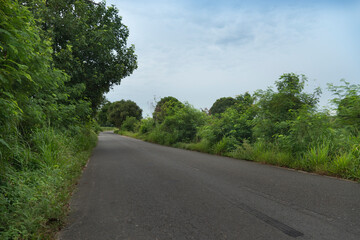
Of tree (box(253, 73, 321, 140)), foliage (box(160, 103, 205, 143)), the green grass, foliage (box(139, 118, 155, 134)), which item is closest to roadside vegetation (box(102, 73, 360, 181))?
tree (box(253, 73, 321, 140))

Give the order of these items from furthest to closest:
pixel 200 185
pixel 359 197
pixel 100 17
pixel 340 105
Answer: pixel 100 17 < pixel 340 105 < pixel 200 185 < pixel 359 197

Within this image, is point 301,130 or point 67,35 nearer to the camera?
point 301,130

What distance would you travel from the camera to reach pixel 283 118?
8219 mm

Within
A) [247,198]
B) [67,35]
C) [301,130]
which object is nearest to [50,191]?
[247,198]

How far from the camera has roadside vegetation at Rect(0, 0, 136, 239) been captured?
261cm

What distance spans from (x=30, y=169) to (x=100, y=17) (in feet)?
35.4

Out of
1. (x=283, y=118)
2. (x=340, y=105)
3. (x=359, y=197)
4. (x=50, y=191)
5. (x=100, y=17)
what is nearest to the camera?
(x=50, y=191)

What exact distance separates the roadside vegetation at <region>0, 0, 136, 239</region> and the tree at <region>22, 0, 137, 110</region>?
0.16 ft

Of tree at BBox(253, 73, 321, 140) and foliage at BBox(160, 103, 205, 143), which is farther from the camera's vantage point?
foliage at BBox(160, 103, 205, 143)

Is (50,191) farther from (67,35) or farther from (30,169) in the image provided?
(67,35)

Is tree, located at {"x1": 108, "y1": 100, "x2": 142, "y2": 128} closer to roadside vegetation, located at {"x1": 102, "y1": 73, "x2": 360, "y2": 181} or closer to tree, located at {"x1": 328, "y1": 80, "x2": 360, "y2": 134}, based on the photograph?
roadside vegetation, located at {"x1": 102, "y1": 73, "x2": 360, "y2": 181}

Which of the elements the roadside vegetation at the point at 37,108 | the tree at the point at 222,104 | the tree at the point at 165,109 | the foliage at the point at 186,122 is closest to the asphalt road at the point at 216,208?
the roadside vegetation at the point at 37,108

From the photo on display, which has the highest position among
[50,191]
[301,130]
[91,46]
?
[91,46]

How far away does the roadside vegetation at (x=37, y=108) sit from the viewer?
2.61 m
